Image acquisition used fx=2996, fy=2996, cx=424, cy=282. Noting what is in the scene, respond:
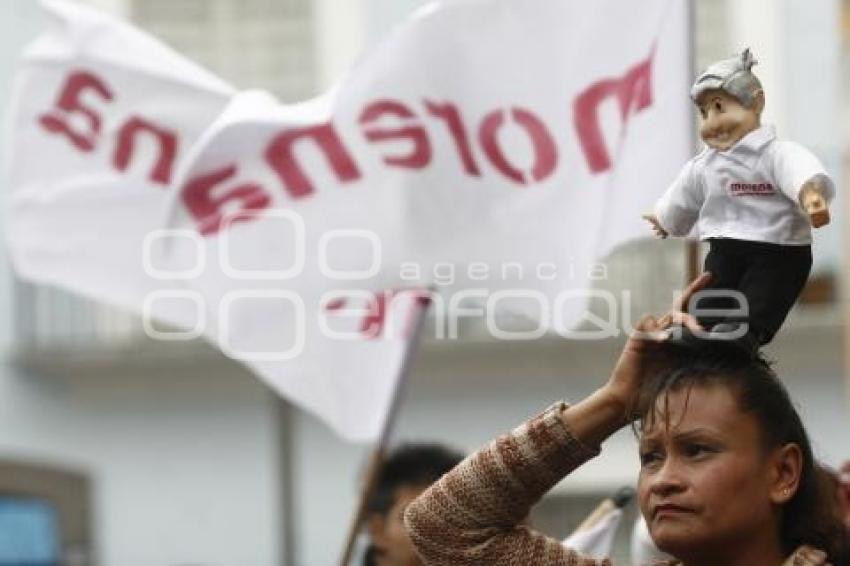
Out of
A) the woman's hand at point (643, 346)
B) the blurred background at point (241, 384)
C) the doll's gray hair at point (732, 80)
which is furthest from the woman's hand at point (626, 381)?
the blurred background at point (241, 384)

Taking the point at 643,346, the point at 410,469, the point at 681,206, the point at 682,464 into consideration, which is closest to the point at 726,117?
the point at 681,206

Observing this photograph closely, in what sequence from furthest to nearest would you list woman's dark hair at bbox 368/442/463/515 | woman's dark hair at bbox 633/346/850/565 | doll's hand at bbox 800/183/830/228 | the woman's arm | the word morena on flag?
woman's dark hair at bbox 368/442/463/515
the word morena on flag
the woman's arm
woman's dark hair at bbox 633/346/850/565
doll's hand at bbox 800/183/830/228

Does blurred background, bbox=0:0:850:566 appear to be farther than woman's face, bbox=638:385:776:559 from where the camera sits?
Yes

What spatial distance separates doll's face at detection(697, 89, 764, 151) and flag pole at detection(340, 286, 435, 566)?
277 cm

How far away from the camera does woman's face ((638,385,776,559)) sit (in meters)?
3.44

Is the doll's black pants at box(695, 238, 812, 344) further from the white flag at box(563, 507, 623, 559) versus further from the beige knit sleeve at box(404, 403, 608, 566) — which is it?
the white flag at box(563, 507, 623, 559)

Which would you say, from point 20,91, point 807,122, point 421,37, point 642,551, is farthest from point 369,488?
point 807,122

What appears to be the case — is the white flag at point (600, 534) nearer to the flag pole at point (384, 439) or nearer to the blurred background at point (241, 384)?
the flag pole at point (384, 439)

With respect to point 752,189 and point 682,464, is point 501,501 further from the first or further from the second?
point 752,189

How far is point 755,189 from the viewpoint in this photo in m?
3.62

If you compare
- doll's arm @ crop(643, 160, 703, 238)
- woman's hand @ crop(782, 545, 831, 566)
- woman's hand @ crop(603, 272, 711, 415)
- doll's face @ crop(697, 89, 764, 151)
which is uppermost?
doll's face @ crop(697, 89, 764, 151)

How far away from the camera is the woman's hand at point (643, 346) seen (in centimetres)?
352

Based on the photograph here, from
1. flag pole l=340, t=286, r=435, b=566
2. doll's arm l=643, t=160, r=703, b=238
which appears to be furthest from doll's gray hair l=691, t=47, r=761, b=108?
flag pole l=340, t=286, r=435, b=566

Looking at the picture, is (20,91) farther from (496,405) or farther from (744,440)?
(496,405)
